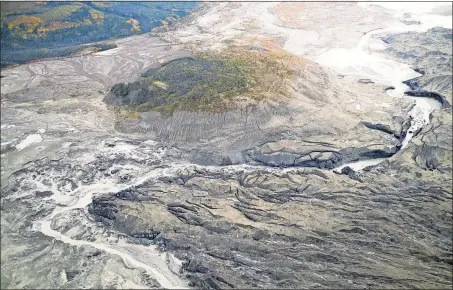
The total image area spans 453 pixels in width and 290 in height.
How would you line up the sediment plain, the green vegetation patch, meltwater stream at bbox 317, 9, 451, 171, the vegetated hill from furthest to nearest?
the vegetated hill → meltwater stream at bbox 317, 9, 451, 171 → the green vegetation patch → the sediment plain

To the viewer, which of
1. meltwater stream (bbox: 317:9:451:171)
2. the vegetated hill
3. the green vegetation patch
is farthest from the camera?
the vegetated hill

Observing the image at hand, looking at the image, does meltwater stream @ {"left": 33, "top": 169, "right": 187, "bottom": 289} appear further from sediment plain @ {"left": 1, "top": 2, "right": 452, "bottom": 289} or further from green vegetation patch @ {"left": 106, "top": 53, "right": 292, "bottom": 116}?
green vegetation patch @ {"left": 106, "top": 53, "right": 292, "bottom": 116}

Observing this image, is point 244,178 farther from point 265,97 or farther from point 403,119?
point 403,119

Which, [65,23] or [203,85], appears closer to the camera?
[203,85]

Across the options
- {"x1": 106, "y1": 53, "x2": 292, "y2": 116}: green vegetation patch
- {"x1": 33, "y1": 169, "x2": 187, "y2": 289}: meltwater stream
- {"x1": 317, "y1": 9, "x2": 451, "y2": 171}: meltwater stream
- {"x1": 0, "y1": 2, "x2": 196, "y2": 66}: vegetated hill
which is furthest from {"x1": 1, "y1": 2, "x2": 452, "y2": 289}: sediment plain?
{"x1": 0, "y1": 2, "x2": 196, "y2": 66}: vegetated hill

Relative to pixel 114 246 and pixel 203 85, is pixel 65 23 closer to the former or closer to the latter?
pixel 203 85

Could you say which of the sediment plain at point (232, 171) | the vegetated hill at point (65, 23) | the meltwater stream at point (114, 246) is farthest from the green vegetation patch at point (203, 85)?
the vegetated hill at point (65, 23)

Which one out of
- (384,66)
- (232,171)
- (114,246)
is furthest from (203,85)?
(384,66)

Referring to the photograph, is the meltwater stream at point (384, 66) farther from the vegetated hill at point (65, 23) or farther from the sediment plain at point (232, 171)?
the vegetated hill at point (65, 23)
